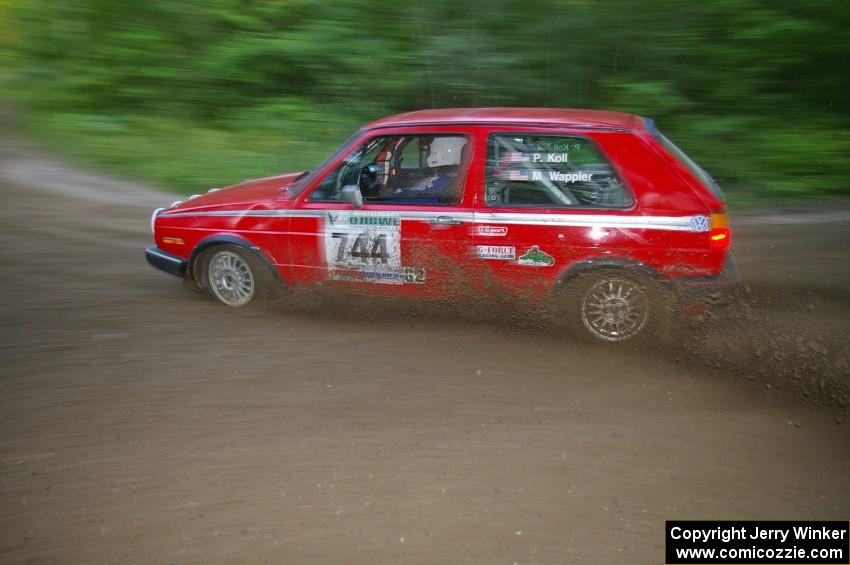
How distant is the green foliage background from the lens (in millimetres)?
10578

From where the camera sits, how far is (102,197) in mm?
10273

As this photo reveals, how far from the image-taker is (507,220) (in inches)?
Result: 227

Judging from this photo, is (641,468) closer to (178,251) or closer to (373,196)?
(373,196)

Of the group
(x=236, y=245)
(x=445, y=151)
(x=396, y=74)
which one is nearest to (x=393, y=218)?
(x=445, y=151)

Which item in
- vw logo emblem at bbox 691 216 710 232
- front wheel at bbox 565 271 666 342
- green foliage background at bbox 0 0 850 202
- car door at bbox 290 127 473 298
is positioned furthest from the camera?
green foliage background at bbox 0 0 850 202

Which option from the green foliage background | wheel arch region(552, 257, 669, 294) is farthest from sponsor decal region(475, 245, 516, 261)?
the green foliage background

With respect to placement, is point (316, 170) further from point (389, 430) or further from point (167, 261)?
point (389, 430)

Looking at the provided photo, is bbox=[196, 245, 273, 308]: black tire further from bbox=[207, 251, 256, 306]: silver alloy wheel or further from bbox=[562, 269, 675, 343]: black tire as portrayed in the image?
bbox=[562, 269, 675, 343]: black tire

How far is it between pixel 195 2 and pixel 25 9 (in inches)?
128

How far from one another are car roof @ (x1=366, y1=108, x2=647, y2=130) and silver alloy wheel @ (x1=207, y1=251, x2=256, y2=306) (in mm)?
1570

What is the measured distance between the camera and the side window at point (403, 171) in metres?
5.95

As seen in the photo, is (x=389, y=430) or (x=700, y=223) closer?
(x=389, y=430)
